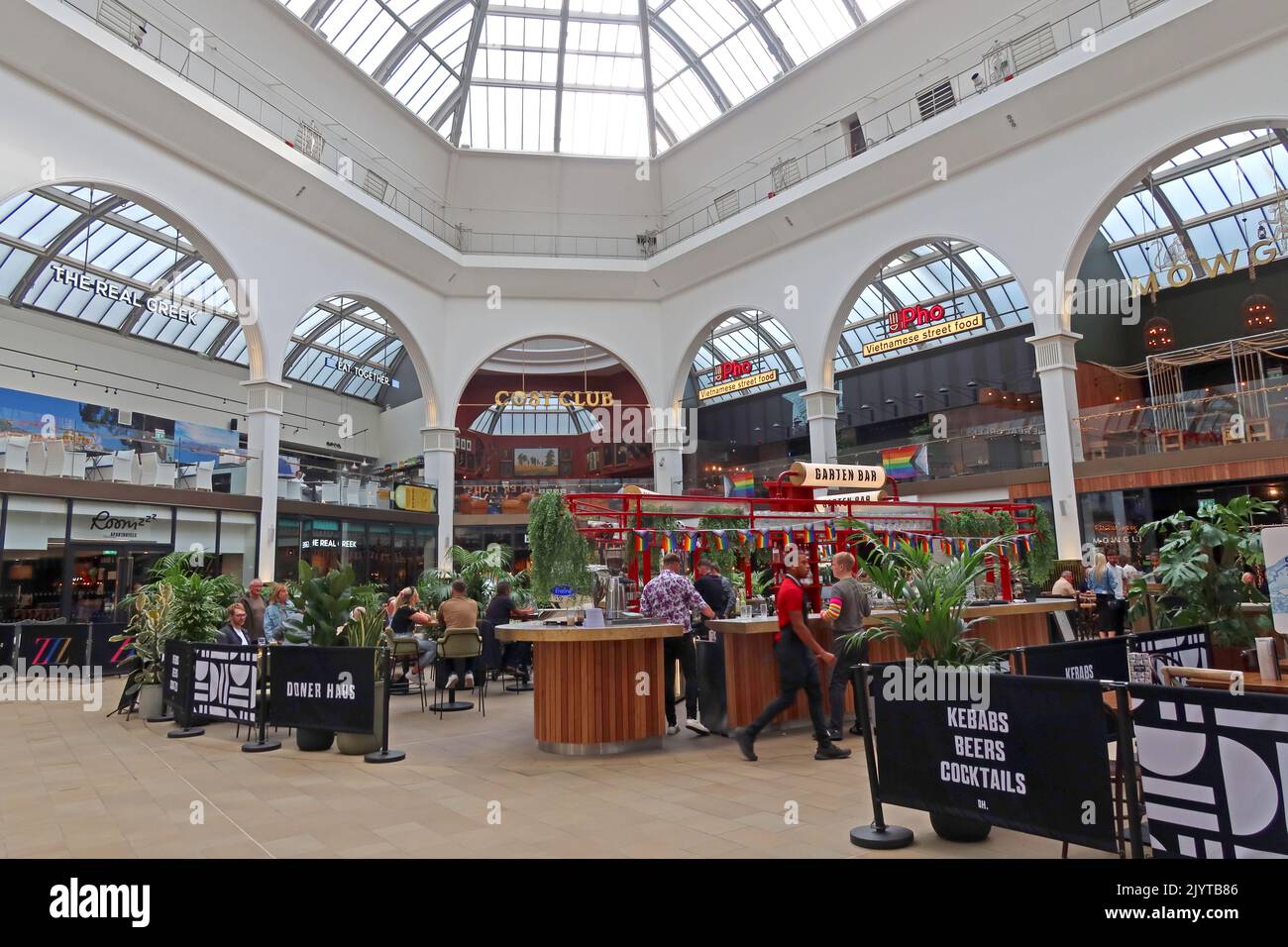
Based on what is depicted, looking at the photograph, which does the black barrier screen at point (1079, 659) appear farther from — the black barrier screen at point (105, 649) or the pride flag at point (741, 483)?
the pride flag at point (741, 483)

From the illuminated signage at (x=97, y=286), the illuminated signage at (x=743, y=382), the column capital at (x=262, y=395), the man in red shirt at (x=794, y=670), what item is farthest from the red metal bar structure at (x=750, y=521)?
the illuminated signage at (x=743, y=382)

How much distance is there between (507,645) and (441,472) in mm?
11249

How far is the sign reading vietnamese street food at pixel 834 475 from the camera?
30.2ft

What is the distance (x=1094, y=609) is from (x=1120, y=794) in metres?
9.70

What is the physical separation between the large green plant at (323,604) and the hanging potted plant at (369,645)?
0.10 m

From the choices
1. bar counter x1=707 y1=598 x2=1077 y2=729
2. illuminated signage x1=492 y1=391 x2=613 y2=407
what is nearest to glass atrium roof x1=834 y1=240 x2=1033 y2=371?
illuminated signage x1=492 y1=391 x2=613 y2=407

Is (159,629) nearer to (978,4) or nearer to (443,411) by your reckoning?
(443,411)

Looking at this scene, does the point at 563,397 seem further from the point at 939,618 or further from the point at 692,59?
the point at 939,618

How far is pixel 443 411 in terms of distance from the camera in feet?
69.7

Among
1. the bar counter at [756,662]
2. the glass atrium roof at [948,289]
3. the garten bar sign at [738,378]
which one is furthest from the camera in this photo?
the garten bar sign at [738,378]

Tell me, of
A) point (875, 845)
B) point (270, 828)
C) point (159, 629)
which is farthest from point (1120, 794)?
point (159, 629)

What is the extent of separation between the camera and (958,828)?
3.82m

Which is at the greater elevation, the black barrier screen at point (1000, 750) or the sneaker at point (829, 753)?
the black barrier screen at point (1000, 750)

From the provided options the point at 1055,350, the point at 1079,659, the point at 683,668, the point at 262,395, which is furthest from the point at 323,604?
the point at 1055,350
